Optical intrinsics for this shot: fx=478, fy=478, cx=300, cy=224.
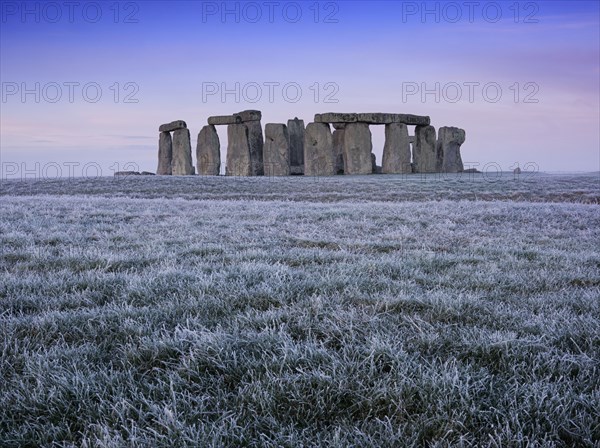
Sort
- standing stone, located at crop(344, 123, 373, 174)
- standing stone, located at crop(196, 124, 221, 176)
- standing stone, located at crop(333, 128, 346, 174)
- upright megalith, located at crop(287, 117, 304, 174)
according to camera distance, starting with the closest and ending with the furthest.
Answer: standing stone, located at crop(344, 123, 373, 174) → standing stone, located at crop(333, 128, 346, 174) → standing stone, located at crop(196, 124, 221, 176) → upright megalith, located at crop(287, 117, 304, 174)

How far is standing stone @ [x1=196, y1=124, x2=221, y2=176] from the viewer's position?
32.5 metres

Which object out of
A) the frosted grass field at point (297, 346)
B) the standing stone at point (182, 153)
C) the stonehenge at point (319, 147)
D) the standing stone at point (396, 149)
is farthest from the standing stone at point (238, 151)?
the frosted grass field at point (297, 346)

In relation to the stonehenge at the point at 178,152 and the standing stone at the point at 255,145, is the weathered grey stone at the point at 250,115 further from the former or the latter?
the stonehenge at the point at 178,152

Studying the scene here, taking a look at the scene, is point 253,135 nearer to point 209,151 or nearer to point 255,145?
point 255,145

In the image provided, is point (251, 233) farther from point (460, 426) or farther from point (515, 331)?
point (460, 426)

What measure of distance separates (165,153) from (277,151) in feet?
36.0

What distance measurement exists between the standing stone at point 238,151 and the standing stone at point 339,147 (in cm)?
574

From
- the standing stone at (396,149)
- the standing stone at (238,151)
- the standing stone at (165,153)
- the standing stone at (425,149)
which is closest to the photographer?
the standing stone at (238,151)

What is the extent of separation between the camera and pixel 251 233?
7.13 meters

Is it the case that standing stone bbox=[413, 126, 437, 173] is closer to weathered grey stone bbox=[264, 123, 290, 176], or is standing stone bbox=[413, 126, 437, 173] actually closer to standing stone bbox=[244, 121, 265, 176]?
weathered grey stone bbox=[264, 123, 290, 176]

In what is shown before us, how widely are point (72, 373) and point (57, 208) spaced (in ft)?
31.7

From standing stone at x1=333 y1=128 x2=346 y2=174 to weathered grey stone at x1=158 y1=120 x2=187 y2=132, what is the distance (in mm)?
10955

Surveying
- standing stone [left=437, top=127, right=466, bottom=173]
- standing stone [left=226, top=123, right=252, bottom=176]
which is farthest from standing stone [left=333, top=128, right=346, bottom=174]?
standing stone [left=437, top=127, right=466, bottom=173]

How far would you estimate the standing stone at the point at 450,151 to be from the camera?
34.1 metres
